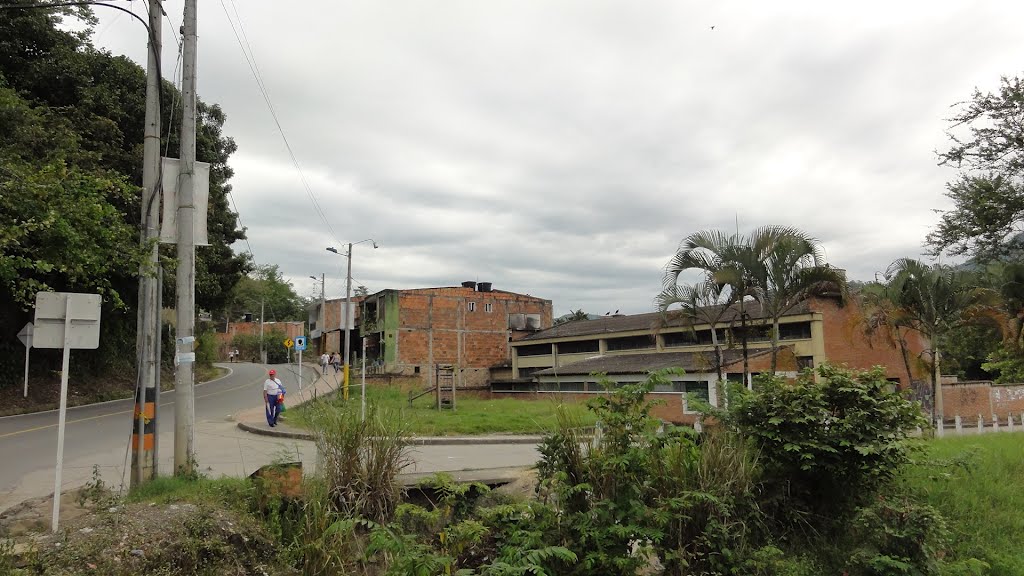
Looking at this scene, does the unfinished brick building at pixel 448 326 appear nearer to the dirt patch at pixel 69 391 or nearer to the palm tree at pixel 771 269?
the dirt patch at pixel 69 391

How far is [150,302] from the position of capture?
329 inches

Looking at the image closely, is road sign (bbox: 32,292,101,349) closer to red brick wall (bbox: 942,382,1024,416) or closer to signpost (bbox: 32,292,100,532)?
signpost (bbox: 32,292,100,532)

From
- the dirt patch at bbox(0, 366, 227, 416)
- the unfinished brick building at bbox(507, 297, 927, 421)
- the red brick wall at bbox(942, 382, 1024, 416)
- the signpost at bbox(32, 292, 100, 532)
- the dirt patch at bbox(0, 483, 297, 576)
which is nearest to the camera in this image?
the dirt patch at bbox(0, 483, 297, 576)

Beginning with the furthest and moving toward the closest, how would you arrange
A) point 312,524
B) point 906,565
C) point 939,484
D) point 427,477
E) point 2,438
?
point 2,438, point 939,484, point 427,477, point 312,524, point 906,565

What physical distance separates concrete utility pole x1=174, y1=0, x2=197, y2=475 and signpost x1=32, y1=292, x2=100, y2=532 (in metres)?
1.29

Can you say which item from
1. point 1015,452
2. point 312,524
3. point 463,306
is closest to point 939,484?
point 1015,452

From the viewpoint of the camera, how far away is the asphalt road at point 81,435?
11406mm

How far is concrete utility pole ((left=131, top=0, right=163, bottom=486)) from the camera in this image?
7.79 m

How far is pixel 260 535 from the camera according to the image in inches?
240

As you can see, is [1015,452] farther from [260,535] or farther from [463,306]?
[463,306]

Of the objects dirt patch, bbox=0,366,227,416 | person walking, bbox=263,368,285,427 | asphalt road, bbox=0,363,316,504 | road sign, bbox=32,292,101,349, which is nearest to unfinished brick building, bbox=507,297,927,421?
person walking, bbox=263,368,285,427

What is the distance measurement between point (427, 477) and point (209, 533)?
6.77ft

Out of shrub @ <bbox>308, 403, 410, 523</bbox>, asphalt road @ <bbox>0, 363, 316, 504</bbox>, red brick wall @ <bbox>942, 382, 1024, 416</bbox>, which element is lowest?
red brick wall @ <bbox>942, 382, 1024, 416</bbox>

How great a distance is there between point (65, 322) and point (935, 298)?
2064 cm
